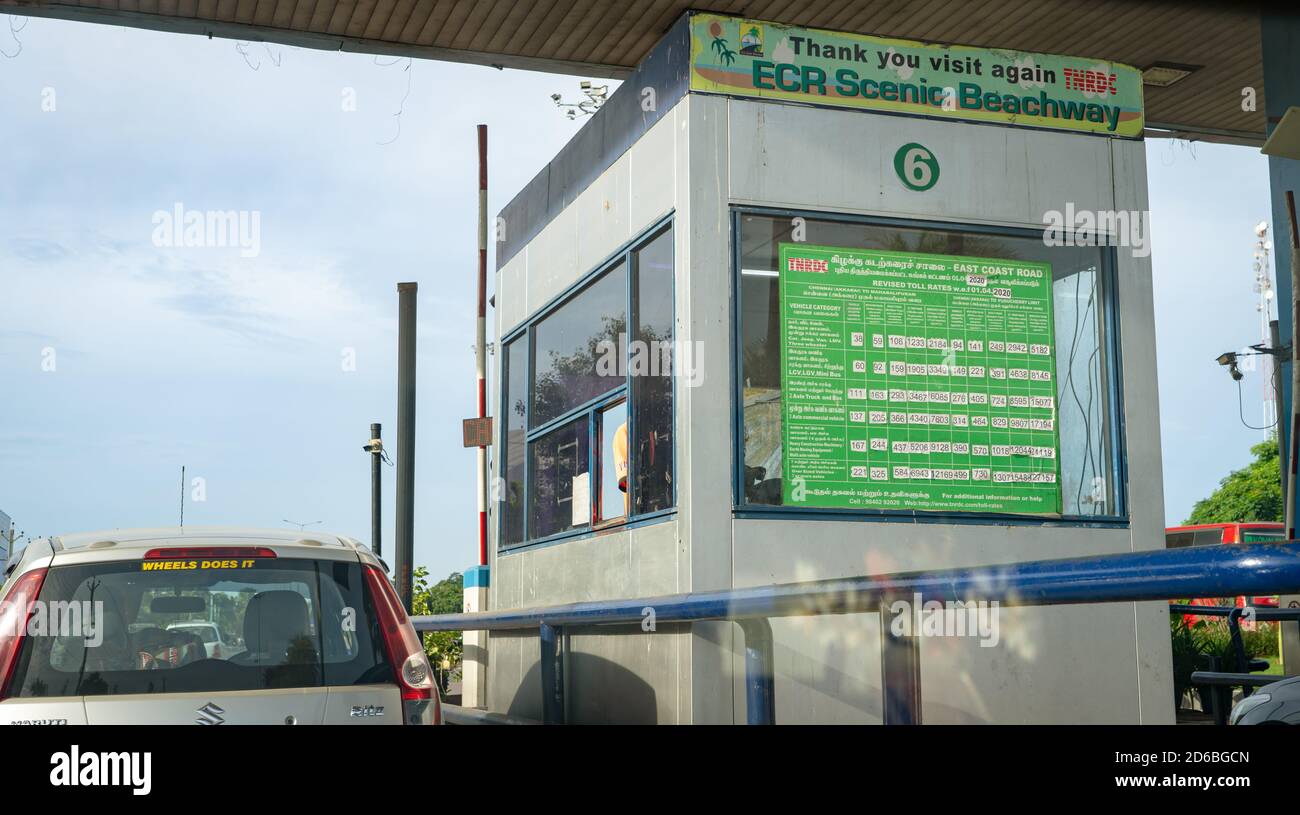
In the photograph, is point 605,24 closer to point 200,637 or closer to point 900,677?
point 200,637

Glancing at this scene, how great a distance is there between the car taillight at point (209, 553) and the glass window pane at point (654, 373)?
4.03 meters

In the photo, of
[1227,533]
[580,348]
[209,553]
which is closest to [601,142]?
[580,348]

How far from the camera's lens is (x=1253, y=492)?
2886 inches

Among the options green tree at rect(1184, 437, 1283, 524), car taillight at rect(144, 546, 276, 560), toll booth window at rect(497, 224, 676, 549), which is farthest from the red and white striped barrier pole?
green tree at rect(1184, 437, 1283, 524)

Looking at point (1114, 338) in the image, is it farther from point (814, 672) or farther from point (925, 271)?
point (814, 672)

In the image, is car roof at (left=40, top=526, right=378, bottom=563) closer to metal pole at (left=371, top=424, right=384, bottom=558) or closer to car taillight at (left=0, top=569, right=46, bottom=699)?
car taillight at (left=0, top=569, right=46, bottom=699)

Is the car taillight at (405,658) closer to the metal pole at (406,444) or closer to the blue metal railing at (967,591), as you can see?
the blue metal railing at (967,591)

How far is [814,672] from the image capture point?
8.68 metres

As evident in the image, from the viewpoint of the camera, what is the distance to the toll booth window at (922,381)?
29.8 ft

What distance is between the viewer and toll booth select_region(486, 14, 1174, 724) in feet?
29.1

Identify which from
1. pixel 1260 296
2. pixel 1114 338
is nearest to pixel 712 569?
pixel 1114 338

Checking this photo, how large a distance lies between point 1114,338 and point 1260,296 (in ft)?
154

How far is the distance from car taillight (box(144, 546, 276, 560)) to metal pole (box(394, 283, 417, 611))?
601 inches

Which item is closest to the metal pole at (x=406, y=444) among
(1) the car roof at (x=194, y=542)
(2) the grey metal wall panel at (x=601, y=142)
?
(2) the grey metal wall panel at (x=601, y=142)
